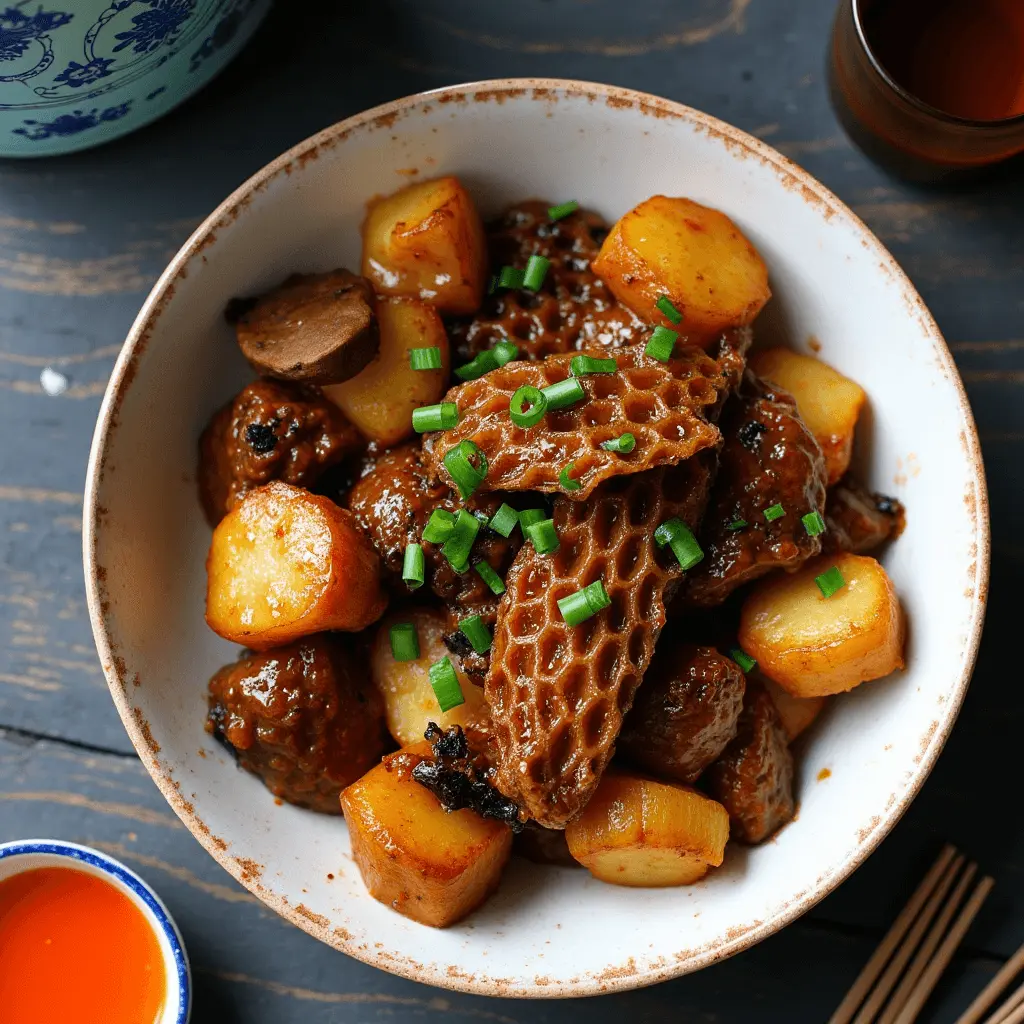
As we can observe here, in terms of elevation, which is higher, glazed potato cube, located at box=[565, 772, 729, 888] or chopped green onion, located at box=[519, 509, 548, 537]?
chopped green onion, located at box=[519, 509, 548, 537]

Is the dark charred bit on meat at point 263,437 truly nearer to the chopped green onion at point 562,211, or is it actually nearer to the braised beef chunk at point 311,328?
the braised beef chunk at point 311,328

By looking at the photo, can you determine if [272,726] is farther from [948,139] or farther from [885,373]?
[948,139]

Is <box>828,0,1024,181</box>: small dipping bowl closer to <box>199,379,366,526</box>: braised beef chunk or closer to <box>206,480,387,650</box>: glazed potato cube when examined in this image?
<box>199,379,366,526</box>: braised beef chunk

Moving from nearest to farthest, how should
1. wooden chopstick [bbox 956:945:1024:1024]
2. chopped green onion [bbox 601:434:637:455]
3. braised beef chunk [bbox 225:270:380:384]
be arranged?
chopped green onion [bbox 601:434:637:455] → braised beef chunk [bbox 225:270:380:384] → wooden chopstick [bbox 956:945:1024:1024]

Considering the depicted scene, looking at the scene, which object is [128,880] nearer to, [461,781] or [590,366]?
[461,781]

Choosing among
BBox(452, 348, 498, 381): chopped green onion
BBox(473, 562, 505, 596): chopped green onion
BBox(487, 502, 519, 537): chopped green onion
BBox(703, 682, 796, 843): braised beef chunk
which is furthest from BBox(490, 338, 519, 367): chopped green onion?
BBox(703, 682, 796, 843): braised beef chunk

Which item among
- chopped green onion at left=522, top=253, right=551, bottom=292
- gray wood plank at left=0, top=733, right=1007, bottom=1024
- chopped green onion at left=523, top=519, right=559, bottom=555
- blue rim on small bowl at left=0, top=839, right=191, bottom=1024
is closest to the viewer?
chopped green onion at left=523, top=519, right=559, bottom=555

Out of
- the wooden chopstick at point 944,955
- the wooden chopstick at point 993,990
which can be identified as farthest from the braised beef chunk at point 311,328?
the wooden chopstick at point 993,990
